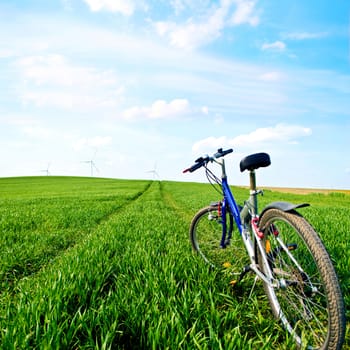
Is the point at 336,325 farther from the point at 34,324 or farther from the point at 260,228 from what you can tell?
the point at 34,324

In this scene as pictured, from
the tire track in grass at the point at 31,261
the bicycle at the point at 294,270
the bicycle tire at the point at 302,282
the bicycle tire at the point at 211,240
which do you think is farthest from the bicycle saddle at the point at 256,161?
the tire track in grass at the point at 31,261

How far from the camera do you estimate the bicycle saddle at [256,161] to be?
3.58 metres

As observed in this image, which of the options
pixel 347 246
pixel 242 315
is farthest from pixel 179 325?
pixel 347 246

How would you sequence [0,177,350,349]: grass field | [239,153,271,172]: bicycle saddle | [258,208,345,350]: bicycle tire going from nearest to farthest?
[258,208,345,350]: bicycle tire < [0,177,350,349]: grass field < [239,153,271,172]: bicycle saddle

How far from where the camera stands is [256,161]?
3586 millimetres

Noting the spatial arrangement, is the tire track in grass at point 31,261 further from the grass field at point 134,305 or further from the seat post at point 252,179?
the seat post at point 252,179

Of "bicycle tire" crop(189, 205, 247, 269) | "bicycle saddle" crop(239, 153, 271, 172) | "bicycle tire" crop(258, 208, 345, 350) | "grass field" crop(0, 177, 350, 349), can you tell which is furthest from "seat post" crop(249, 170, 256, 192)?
"bicycle tire" crop(189, 205, 247, 269)

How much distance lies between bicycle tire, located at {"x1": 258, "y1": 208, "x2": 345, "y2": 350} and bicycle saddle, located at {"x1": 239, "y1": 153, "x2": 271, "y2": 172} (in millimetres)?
616

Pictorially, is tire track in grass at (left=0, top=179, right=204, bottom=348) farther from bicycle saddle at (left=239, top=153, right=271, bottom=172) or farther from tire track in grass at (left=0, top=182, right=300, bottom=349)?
bicycle saddle at (left=239, top=153, right=271, bottom=172)

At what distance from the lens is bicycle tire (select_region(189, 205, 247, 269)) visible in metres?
5.42

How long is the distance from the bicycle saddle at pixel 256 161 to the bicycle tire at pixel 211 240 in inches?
70.4

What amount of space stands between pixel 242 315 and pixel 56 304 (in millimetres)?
1958

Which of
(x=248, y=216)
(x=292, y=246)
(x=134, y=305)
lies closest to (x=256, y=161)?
(x=248, y=216)

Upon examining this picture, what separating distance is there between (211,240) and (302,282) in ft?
10.5
